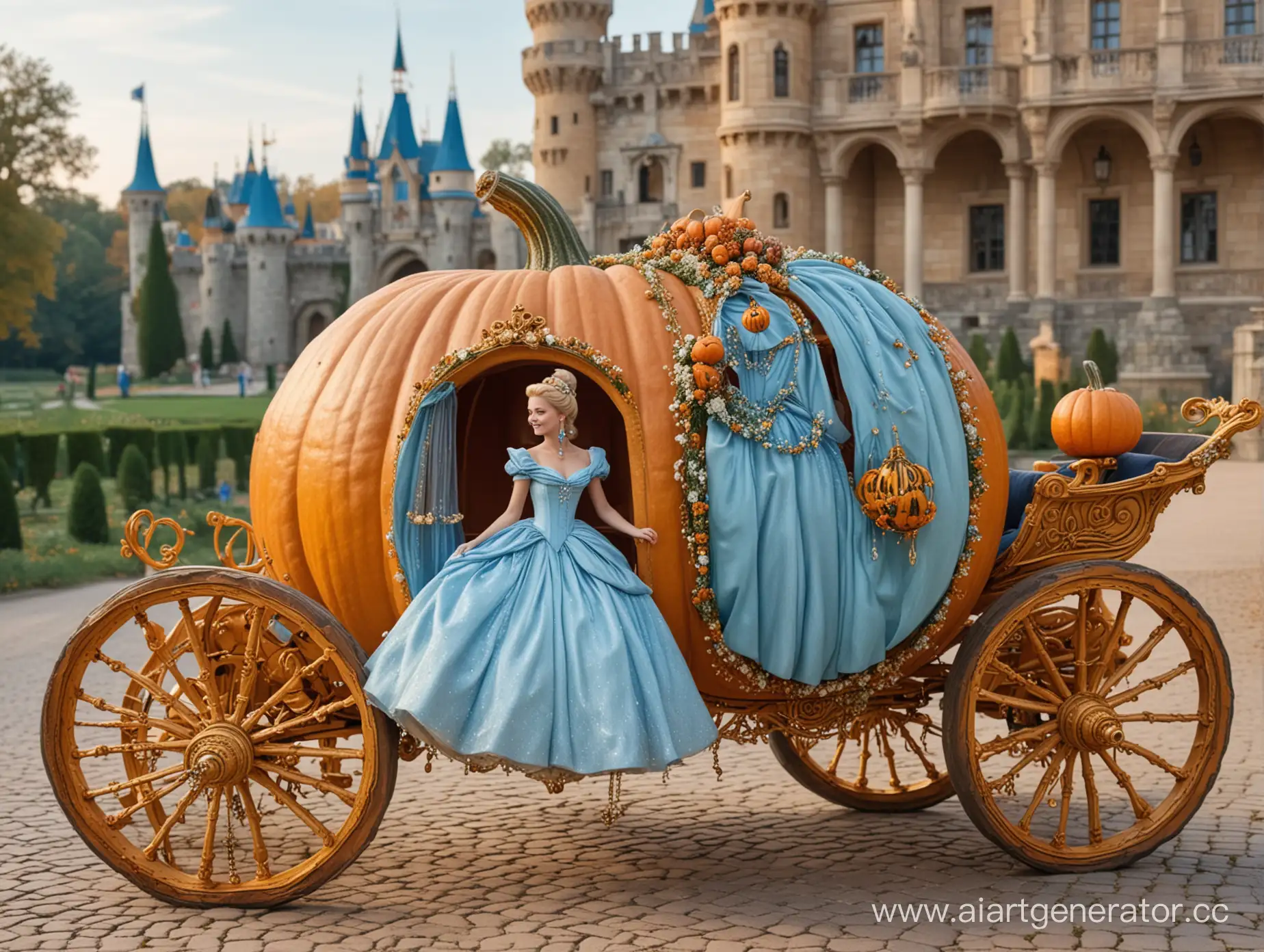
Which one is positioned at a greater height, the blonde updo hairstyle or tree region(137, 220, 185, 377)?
tree region(137, 220, 185, 377)

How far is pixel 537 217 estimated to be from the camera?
520 cm

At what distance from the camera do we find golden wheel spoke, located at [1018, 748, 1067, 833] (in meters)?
4.50

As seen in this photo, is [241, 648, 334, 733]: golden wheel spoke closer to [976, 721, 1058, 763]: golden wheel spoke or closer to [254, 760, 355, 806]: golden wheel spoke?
[254, 760, 355, 806]: golden wheel spoke

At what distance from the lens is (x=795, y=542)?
14.5ft

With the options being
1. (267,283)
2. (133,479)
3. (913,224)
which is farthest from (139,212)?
(133,479)

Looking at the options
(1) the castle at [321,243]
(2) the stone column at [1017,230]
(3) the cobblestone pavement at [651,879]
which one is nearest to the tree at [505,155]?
(1) the castle at [321,243]

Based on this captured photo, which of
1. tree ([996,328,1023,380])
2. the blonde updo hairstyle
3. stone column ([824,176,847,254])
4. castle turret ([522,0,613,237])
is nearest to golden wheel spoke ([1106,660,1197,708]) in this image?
the blonde updo hairstyle

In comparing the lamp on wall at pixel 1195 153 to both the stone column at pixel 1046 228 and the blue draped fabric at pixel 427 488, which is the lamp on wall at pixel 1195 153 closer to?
the stone column at pixel 1046 228

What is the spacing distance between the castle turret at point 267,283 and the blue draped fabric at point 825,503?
54273 mm

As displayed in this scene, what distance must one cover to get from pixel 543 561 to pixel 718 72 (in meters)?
42.1

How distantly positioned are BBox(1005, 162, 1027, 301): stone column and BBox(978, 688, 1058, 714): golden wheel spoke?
34331mm

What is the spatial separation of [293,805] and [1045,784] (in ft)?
6.94

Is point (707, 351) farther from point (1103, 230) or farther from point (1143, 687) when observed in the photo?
point (1103, 230)

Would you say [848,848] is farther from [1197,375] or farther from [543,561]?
[1197,375]
